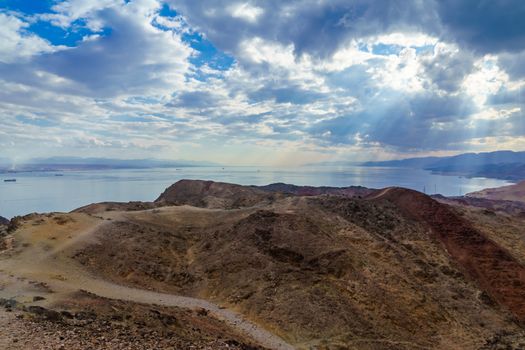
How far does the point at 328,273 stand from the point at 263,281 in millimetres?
4598

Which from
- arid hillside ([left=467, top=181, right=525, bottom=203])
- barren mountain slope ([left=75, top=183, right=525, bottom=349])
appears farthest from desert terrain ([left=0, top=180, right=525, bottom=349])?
arid hillside ([left=467, top=181, right=525, bottom=203])

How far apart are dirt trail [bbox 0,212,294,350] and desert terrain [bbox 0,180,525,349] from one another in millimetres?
108

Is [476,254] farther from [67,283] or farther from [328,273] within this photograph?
[67,283]

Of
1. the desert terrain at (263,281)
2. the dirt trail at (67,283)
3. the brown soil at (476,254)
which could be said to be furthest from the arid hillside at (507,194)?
the dirt trail at (67,283)

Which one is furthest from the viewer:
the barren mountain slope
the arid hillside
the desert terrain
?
the arid hillside

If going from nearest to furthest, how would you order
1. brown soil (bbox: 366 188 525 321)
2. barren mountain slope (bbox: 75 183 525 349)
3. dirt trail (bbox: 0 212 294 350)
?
1. dirt trail (bbox: 0 212 294 350)
2. barren mountain slope (bbox: 75 183 525 349)
3. brown soil (bbox: 366 188 525 321)

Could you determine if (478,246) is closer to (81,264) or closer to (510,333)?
(510,333)

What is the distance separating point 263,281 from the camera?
80.5ft

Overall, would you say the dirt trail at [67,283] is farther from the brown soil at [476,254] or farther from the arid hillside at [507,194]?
the arid hillside at [507,194]

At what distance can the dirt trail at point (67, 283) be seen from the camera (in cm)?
1902

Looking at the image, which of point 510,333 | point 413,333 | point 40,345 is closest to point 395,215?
point 510,333

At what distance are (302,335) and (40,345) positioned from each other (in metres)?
13.2

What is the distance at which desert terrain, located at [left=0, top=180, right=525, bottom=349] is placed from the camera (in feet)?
49.2

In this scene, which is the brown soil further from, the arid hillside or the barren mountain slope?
the arid hillside
